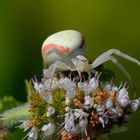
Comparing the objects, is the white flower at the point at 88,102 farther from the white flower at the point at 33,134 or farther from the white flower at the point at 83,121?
the white flower at the point at 33,134

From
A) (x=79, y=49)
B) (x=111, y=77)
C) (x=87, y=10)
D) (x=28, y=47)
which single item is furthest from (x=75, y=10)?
(x=111, y=77)

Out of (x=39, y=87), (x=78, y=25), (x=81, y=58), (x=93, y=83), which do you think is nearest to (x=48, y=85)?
(x=39, y=87)

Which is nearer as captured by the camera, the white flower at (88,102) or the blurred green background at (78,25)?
the white flower at (88,102)

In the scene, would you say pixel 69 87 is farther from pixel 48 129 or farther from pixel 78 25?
pixel 78 25

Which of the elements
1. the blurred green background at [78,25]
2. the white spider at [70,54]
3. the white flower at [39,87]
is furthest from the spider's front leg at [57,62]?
the blurred green background at [78,25]

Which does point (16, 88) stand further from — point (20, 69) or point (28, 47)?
point (28, 47)

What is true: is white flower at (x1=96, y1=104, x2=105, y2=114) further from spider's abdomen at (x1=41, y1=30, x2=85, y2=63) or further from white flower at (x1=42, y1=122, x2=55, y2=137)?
spider's abdomen at (x1=41, y1=30, x2=85, y2=63)

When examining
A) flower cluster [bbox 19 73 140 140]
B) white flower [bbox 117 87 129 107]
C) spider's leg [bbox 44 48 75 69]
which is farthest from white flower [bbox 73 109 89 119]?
spider's leg [bbox 44 48 75 69]
